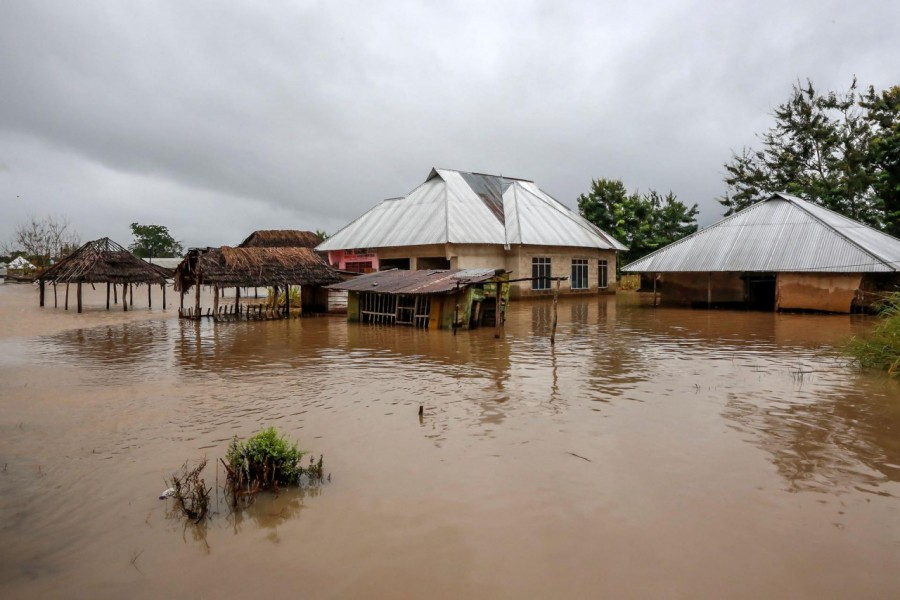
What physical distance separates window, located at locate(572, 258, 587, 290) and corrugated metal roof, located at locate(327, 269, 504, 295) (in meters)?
14.2

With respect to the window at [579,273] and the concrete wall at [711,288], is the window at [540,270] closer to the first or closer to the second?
the window at [579,273]

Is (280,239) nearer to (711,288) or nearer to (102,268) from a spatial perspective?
(102,268)

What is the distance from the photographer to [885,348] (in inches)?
460

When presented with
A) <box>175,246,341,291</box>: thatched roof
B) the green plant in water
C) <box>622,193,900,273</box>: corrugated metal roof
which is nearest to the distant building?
<box>175,246,341,291</box>: thatched roof

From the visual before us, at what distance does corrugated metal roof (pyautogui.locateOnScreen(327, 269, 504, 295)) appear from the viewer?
18.1 m

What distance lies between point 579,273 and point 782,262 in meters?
12.7

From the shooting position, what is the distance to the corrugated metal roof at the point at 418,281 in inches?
712

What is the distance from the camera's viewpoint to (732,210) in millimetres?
40781

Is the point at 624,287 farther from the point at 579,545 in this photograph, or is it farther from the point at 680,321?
the point at 579,545

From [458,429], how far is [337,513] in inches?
107

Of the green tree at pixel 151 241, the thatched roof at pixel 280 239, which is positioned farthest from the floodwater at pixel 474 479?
the green tree at pixel 151 241

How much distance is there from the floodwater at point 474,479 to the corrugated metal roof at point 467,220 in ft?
54.8

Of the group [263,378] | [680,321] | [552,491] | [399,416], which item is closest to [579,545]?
[552,491]

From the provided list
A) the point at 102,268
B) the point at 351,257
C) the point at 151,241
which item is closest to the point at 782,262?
the point at 351,257
